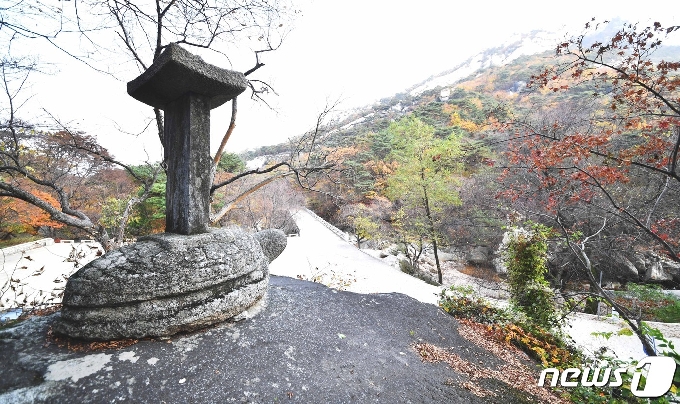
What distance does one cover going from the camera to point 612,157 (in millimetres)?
3689

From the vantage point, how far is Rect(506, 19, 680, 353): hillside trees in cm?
358

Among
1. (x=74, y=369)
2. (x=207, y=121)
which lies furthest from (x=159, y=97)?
(x=74, y=369)

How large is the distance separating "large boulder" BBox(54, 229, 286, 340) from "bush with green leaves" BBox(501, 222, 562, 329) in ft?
18.9

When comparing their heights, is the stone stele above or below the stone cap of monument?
below

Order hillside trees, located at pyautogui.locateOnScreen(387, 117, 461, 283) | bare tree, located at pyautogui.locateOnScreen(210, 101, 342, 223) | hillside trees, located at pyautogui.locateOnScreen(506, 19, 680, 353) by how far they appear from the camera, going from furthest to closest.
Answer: hillside trees, located at pyautogui.locateOnScreen(387, 117, 461, 283) → bare tree, located at pyautogui.locateOnScreen(210, 101, 342, 223) → hillside trees, located at pyautogui.locateOnScreen(506, 19, 680, 353)

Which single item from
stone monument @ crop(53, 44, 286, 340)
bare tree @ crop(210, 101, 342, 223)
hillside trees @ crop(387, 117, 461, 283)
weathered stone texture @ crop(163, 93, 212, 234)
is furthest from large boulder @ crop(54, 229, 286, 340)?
hillside trees @ crop(387, 117, 461, 283)

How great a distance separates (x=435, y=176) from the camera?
1208 centimetres

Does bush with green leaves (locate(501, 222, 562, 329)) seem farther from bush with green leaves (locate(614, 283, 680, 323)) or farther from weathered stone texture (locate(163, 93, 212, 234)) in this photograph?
weathered stone texture (locate(163, 93, 212, 234))

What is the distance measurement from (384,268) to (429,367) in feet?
26.0

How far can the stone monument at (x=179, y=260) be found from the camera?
295cm

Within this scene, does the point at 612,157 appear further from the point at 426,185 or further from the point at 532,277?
the point at 426,185

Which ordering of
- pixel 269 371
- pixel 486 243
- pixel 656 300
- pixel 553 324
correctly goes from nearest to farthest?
pixel 269 371
pixel 553 324
pixel 656 300
pixel 486 243

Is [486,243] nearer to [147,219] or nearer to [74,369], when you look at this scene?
[74,369]

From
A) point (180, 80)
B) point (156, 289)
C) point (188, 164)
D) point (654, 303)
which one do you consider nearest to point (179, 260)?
point (156, 289)
